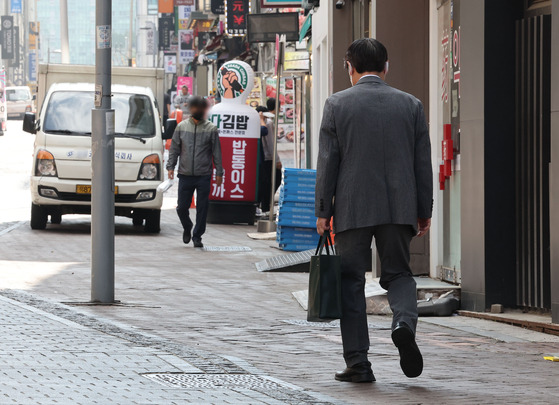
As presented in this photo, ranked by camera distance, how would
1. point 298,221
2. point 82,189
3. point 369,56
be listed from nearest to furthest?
point 369,56 → point 298,221 → point 82,189

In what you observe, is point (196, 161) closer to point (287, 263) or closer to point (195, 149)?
point (195, 149)

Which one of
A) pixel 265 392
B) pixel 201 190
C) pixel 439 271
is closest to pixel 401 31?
pixel 439 271

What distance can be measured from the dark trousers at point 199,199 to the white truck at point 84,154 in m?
0.82

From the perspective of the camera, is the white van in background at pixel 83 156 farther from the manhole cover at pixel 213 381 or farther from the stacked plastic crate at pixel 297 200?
the manhole cover at pixel 213 381

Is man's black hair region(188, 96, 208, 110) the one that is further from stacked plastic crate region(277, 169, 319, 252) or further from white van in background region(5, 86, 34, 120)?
white van in background region(5, 86, 34, 120)

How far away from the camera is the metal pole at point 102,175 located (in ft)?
33.2

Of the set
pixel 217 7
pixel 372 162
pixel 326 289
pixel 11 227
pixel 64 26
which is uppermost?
pixel 217 7

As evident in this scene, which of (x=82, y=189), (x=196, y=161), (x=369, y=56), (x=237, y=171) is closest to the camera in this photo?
(x=369, y=56)

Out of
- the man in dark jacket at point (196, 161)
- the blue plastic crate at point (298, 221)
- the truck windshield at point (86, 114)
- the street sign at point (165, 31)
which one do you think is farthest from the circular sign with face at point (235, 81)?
the street sign at point (165, 31)

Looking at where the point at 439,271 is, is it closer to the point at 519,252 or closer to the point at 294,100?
the point at 519,252

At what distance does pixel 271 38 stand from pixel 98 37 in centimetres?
1152

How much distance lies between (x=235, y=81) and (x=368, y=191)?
14.9m

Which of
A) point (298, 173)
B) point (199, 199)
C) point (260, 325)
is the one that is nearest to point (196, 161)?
point (199, 199)

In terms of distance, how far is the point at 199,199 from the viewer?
16453 millimetres
